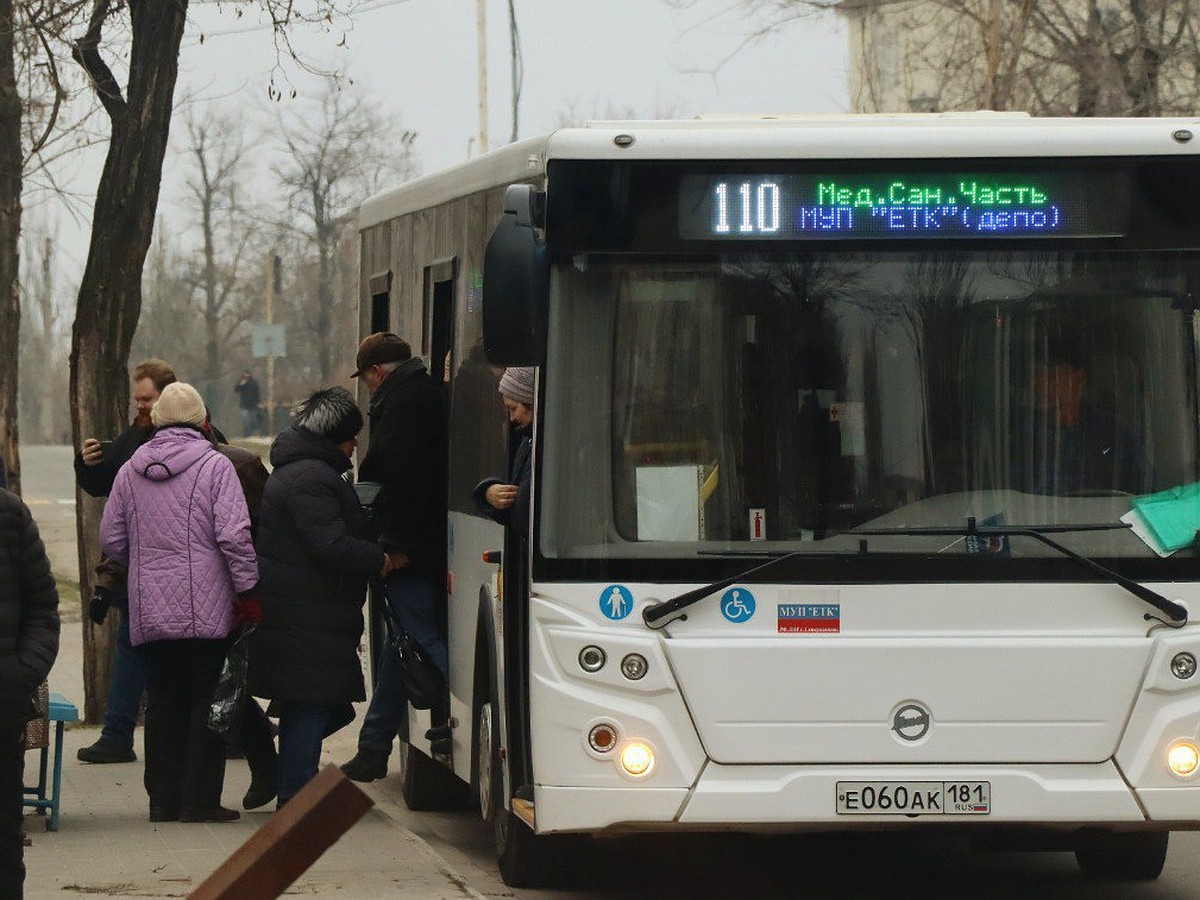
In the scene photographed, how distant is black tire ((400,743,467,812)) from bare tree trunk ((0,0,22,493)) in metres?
4.02

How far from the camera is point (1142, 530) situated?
7570 millimetres

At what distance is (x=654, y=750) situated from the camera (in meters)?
7.46

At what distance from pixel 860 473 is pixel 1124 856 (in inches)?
95.8

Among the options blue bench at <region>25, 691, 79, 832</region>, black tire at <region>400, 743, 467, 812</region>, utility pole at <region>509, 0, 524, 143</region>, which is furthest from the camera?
utility pole at <region>509, 0, 524, 143</region>

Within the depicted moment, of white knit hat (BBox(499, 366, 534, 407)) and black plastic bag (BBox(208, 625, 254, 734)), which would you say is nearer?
white knit hat (BBox(499, 366, 534, 407))

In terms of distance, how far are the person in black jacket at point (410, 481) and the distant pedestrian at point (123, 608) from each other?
1.81 meters

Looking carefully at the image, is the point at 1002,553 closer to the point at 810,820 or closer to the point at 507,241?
the point at 810,820

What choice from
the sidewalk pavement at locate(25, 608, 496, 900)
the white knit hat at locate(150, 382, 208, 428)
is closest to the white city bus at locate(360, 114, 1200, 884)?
the sidewalk pavement at locate(25, 608, 496, 900)

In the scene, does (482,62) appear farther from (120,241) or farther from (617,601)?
(617,601)

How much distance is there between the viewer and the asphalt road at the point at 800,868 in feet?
29.4

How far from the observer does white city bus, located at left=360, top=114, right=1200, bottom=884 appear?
7.48m

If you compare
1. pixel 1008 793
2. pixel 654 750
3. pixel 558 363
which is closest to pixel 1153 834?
pixel 1008 793

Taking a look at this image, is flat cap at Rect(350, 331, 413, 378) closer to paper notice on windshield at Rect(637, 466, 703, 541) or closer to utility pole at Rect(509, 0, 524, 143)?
paper notice on windshield at Rect(637, 466, 703, 541)

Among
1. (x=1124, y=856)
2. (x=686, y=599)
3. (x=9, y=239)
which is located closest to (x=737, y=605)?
(x=686, y=599)
